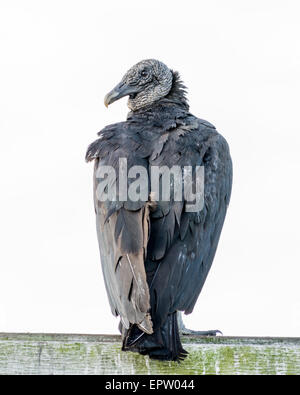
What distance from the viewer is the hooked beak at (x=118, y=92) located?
5441 millimetres

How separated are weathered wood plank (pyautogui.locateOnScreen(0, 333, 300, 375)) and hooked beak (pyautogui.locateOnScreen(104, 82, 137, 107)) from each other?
2.65 metres

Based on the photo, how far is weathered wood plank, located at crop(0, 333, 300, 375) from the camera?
3004mm

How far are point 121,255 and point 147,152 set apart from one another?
2.40 ft

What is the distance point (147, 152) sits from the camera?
4.21 metres

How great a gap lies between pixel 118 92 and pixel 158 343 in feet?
8.63

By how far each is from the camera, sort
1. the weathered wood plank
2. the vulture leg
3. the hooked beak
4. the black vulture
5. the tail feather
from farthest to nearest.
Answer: the hooked beak
the vulture leg
the black vulture
the tail feather
the weathered wood plank

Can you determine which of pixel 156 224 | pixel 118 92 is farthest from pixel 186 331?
pixel 118 92

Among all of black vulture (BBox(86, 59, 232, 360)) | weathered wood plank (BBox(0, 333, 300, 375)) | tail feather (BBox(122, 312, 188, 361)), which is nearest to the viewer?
weathered wood plank (BBox(0, 333, 300, 375))

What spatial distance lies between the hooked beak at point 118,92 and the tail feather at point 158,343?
2301 mm

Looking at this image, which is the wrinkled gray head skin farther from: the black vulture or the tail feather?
the tail feather

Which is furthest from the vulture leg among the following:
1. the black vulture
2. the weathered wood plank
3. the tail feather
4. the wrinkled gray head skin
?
the wrinkled gray head skin

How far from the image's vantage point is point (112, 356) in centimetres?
308
